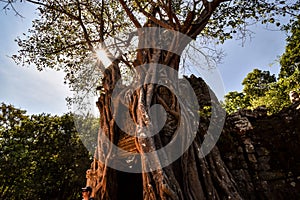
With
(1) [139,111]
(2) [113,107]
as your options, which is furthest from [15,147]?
(1) [139,111]

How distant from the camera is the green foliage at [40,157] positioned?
9.12m

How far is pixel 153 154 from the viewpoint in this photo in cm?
341

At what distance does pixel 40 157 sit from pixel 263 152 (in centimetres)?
1019

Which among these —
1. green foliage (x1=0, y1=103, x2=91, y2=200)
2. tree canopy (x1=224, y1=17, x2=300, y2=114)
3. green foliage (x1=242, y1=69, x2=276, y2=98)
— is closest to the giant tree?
tree canopy (x1=224, y1=17, x2=300, y2=114)

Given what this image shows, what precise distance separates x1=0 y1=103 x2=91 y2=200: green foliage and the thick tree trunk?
587 centimetres

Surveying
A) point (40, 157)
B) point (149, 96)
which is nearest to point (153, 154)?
point (149, 96)

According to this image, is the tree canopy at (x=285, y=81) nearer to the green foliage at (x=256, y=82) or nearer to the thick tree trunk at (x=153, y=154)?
the green foliage at (x=256, y=82)

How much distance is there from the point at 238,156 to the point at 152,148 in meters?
1.87

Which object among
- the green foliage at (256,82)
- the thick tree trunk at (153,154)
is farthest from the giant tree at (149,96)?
the green foliage at (256,82)

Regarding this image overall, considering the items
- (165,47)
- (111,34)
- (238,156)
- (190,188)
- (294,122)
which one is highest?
(111,34)

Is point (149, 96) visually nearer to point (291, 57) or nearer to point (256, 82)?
point (291, 57)

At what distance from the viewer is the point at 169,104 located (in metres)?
4.52

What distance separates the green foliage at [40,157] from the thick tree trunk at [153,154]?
5.87 m

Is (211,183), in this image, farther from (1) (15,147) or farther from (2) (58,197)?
(2) (58,197)
